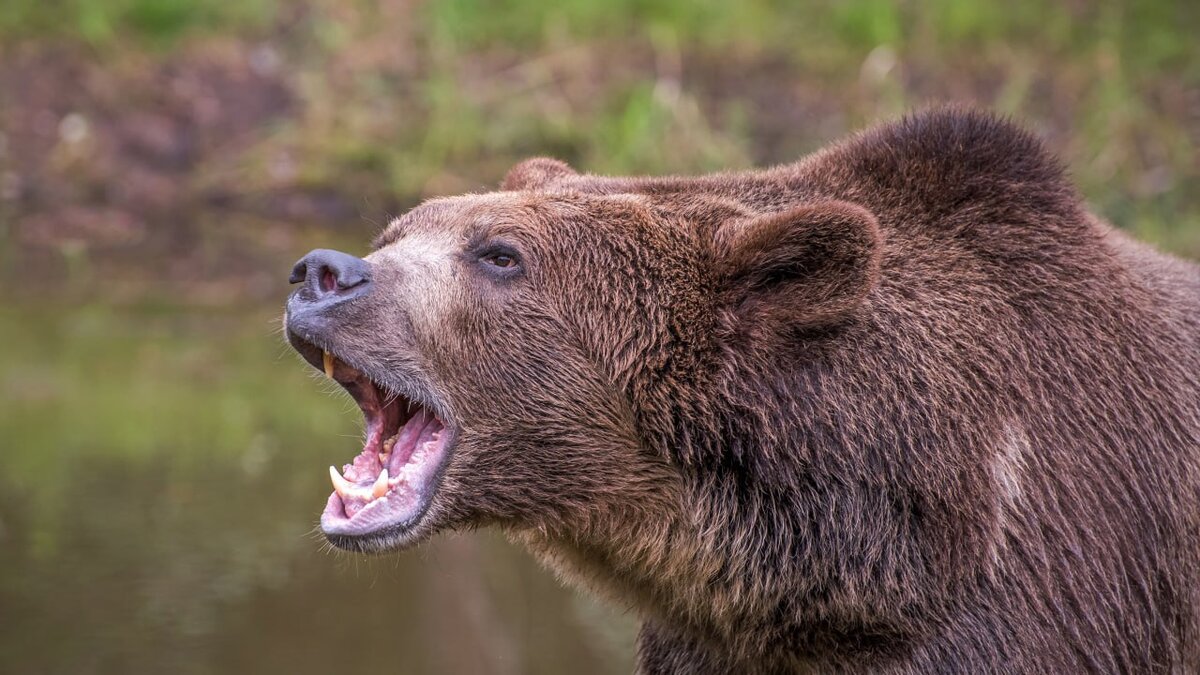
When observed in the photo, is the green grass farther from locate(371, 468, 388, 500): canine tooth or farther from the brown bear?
locate(371, 468, 388, 500): canine tooth

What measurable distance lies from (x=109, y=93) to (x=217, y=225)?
6.40 feet

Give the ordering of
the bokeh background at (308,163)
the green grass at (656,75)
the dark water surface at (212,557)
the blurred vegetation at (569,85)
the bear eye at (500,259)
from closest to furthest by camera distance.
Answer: the bear eye at (500,259), the dark water surface at (212,557), the bokeh background at (308,163), the blurred vegetation at (569,85), the green grass at (656,75)

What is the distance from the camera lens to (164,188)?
560 inches

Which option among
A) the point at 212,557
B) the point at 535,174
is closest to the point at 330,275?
the point at 535,174

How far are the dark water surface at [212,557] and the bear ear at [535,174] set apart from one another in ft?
4.67

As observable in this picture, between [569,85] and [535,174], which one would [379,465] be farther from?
[569,85]

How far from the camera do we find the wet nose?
447 centimetres

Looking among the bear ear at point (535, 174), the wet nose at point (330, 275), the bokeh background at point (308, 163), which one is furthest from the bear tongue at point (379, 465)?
the bokeh background at point (308, 163)

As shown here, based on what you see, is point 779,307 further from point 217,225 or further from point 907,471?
point 217,225

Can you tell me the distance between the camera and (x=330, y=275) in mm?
4520

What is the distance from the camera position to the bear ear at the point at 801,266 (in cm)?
443

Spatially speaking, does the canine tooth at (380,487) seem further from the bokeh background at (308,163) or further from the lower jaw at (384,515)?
the bokeh background at (308,163)

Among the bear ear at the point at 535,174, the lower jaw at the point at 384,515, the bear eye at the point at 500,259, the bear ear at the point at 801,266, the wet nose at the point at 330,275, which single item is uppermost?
the bear ear at the point at 535,174

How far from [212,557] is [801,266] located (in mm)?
4525
